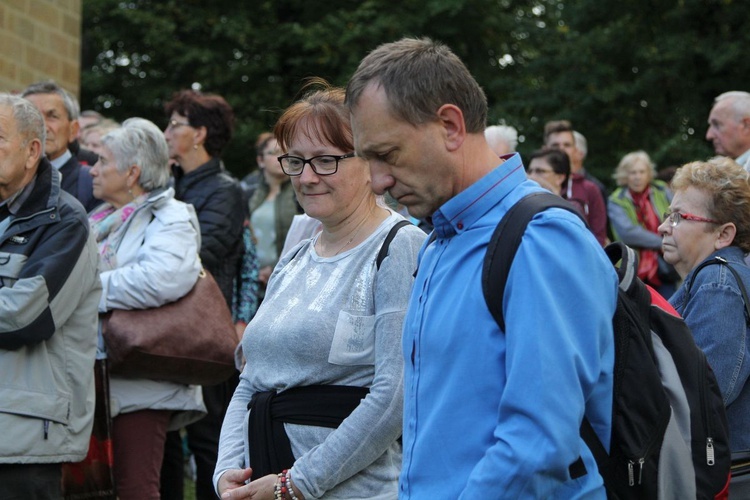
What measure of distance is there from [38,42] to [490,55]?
10.3 meters

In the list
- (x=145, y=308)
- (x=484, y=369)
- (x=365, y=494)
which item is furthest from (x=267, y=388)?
(x=145, y=308)

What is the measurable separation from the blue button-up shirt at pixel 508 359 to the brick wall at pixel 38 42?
8.61m

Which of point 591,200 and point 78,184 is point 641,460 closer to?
point 78,184

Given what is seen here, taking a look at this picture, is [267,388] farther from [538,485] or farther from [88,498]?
[88,498]

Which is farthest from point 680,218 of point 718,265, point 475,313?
point 475,313

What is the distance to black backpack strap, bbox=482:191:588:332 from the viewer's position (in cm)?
209

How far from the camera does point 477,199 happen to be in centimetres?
222

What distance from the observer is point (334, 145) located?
11.1 feet

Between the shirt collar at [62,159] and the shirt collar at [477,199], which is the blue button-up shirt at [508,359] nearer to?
the shirt collar at [477,199]

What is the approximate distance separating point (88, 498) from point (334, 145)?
8.30 ft

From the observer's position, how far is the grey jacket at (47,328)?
423 centimetres

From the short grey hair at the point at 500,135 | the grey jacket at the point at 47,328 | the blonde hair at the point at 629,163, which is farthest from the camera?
the blonde hair at the point at 629,163

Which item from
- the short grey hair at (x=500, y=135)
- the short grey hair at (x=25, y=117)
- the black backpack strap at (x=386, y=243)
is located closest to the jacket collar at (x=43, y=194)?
the short grey hair at (x=25, y=117)

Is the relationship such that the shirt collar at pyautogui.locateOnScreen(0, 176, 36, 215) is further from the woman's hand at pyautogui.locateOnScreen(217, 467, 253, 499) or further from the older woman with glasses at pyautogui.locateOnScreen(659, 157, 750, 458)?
the older woman with glasses at pyautogui.locateOnScreen(659, 157, 750, 458)
